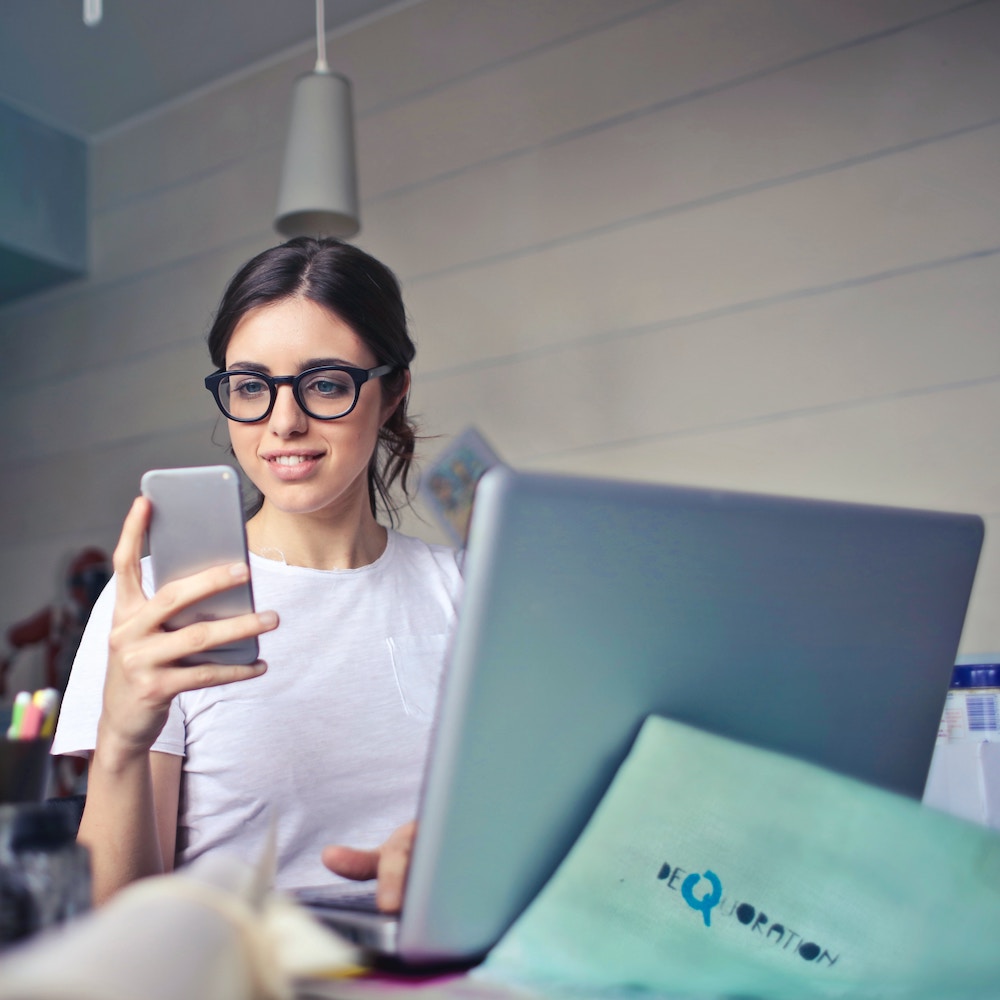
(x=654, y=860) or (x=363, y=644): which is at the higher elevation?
(x=363, y=644)

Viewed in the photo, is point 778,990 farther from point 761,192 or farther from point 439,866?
point 761,192

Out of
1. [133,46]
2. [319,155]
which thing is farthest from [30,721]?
[133,46]

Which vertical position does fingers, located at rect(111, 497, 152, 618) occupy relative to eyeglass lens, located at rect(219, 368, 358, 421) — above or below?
below

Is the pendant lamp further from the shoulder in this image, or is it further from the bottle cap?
the bottle cap

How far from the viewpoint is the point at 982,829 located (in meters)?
0.52

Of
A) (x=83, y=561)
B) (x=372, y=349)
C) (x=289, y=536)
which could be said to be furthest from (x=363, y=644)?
(x=83, y=561)

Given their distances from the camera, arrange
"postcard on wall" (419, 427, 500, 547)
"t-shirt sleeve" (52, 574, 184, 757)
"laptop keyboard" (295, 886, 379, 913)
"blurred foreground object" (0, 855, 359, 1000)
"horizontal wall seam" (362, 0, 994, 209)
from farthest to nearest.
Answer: "postcard on wall" (419, 427, 500, 547), "horizontal wall seam" (362, 0, 994, 209), "t-shirt sleeve" (52, 574, 184, 757), "laptop keyboard" (295, 886, 379, 913), "blurred foreground object" (0, 855, 359, 1000)

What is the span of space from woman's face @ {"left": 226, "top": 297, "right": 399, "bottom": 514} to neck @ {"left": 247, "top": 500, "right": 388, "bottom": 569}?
30 mm

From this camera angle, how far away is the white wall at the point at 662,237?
2094mm

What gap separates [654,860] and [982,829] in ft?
0.57

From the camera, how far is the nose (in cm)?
124

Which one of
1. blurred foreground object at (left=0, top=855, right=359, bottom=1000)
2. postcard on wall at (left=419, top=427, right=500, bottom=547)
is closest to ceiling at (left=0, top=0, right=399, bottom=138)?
postcard on wall at (left=419, top=427, right=500, bottom=547)

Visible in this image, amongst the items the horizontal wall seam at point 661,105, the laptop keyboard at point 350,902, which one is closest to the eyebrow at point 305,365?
the laptop keyboard at point 350,902

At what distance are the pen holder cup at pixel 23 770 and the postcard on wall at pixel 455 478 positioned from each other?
82.3 inches
